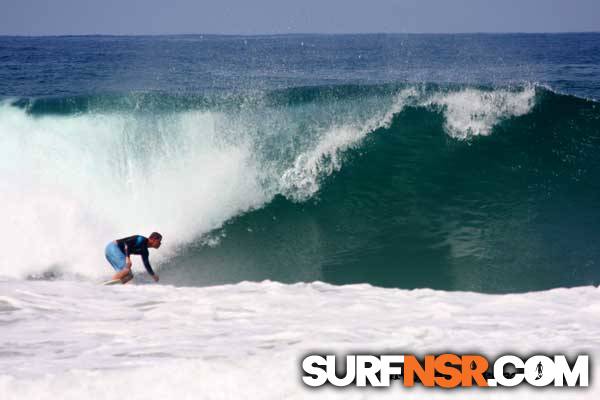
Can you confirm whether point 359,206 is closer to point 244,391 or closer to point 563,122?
point 563,122

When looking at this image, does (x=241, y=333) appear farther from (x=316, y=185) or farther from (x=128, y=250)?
(x=316, y=185)

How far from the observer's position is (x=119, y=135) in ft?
40.7

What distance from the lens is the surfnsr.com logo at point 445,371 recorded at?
11.9 ft

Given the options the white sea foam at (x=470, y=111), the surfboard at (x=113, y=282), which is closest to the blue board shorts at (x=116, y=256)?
the surfboard at (x=113, y=282)

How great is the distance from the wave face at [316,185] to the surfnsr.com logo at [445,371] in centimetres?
501

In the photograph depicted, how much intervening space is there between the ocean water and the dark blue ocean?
4 cm

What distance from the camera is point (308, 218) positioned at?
428 inches

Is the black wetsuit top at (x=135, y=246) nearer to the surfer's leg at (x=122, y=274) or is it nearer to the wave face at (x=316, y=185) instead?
the surfer's leg at (x=122, y=274)

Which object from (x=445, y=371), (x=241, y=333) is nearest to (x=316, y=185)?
(x=241, y=333)

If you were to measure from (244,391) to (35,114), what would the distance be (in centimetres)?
1058

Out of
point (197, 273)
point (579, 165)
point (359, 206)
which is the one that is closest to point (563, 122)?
point (579, 165)

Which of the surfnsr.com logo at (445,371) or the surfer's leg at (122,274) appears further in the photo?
the surfer's leg at (122,274)

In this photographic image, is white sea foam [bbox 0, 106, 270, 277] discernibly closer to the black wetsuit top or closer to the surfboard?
the black wetsuit top

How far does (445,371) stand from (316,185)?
25.8ft
